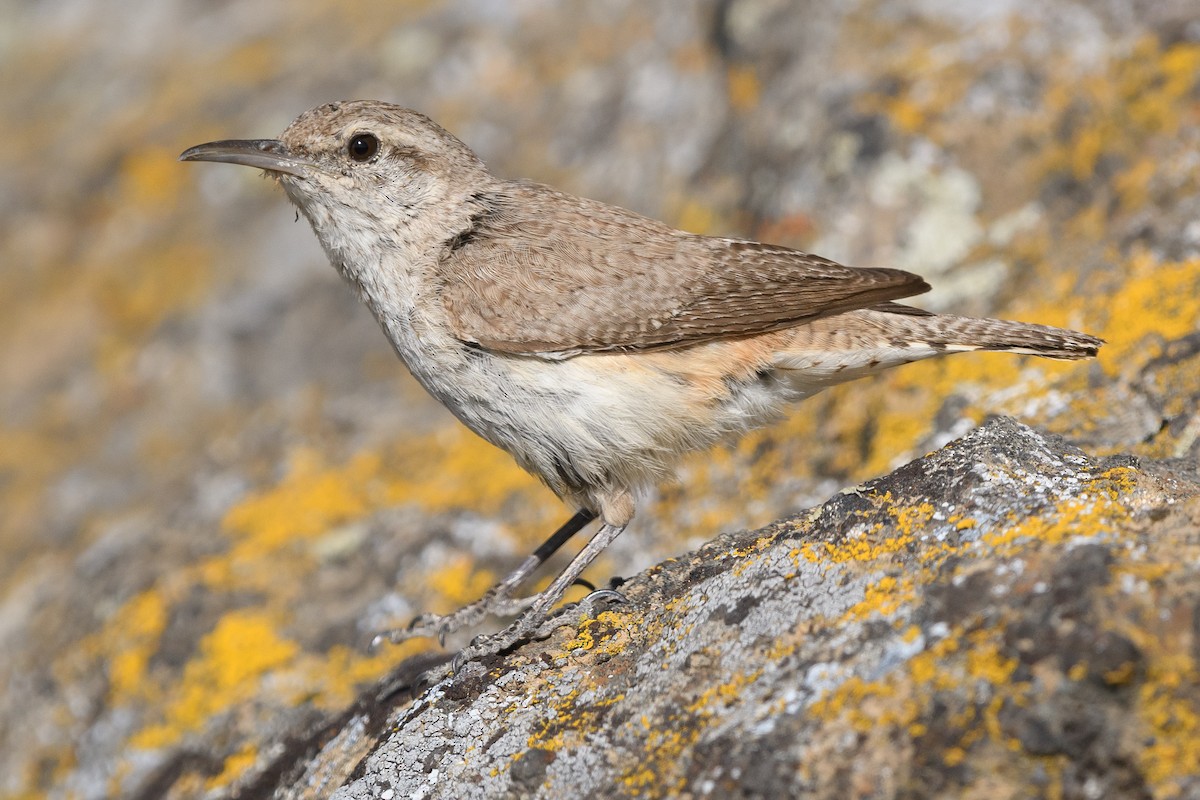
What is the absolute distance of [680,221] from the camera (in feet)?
24.3

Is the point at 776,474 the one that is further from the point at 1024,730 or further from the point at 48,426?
the point at 48,426

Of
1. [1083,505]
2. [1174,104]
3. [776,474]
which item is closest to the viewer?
[1083,505]

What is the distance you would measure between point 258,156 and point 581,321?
67.8 inches

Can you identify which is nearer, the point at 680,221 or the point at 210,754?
the point at 210,754

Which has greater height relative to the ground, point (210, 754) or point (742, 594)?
point (210, 754)

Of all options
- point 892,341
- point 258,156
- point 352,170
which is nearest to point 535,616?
point 892,341

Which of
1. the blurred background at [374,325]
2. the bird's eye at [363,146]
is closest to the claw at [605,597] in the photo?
the blurred background at [374,325]

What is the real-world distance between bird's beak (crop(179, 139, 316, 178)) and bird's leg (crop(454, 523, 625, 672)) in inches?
85.9

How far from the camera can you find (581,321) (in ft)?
14.7

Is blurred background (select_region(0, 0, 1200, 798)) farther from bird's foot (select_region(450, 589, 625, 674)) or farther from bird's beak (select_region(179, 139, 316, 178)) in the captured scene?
bird's beak (select_region(179, 139, 316, 178))

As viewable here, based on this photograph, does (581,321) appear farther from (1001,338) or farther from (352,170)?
(1001,338)

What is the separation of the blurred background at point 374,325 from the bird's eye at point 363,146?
2138mm

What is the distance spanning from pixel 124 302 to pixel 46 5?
19.0 ft

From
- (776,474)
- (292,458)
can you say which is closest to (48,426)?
(292,458)
